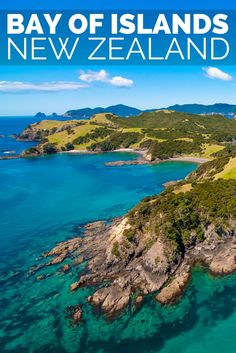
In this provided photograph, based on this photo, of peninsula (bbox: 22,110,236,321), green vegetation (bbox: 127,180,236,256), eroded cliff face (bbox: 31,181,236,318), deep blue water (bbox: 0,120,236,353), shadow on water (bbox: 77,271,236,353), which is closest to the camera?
shadow on water (bbox: 77,271,236,353)

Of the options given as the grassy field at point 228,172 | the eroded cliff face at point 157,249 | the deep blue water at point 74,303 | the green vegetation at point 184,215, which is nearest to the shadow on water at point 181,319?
the deep blue water at point 74,303

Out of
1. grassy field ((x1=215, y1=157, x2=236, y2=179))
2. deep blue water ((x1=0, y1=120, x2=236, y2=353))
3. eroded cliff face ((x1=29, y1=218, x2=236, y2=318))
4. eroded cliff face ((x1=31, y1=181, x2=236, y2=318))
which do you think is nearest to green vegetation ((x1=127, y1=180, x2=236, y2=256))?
eroded cliff face ((x1=31, y1=181, x2=236, y2=318))

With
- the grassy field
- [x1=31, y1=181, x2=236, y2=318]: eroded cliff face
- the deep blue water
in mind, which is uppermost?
the grassy field

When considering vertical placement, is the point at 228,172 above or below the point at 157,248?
above

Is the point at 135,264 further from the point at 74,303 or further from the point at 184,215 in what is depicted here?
the point at 184,215

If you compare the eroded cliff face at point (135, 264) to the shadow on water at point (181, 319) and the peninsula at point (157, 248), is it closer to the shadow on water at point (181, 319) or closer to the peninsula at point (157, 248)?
the peninsula at point (157, 248)

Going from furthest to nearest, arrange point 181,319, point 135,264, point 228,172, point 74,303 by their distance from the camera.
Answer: point 228,172, point 135,264, point 74,303, point 181,319

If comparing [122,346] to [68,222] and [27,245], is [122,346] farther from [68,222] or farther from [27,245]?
[68,222]

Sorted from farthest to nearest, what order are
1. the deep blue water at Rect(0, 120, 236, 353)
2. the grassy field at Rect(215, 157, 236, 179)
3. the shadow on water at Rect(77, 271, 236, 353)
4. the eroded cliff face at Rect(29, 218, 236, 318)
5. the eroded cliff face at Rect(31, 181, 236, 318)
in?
1. the grassy field at Rect(215, 157, 236, 179)
2. the eroded cliff face at Rect(31, 181, 236, 318)
3. the eroded cliff face at Rect(29, 218, 236, 318)
4. the deep blue water at Rect(0, 120, 236, 353)
5. the shadow on water at Rect(77, 271, 236, 353)

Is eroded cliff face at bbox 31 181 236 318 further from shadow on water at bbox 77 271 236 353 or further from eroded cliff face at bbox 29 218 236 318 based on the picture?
shadow on water at bbox 77 271 236 353

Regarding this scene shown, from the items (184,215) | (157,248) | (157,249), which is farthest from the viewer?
(184,215)

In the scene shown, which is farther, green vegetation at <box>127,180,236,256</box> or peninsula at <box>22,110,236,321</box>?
green vegetation at <box>127,180,236,256</box>

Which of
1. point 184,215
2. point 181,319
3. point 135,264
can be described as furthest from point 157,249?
point 181,319
